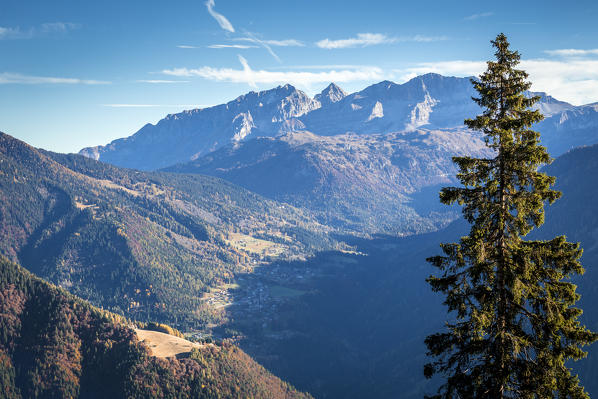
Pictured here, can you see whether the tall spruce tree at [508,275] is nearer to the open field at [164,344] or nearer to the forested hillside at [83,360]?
the forested hillside at [83,360]

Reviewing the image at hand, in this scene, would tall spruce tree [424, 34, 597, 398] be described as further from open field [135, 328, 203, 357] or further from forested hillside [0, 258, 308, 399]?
open field [135, 328, 203, 357]

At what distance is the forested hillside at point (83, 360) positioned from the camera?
15675 cm

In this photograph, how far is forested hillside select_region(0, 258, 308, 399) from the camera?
157m

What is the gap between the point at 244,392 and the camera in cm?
17425

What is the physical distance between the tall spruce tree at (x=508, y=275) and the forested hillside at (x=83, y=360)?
504 ft

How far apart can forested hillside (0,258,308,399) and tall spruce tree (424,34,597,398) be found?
154 meters

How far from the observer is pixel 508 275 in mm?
23031

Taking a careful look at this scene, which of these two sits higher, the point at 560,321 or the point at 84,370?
the point at 560,321

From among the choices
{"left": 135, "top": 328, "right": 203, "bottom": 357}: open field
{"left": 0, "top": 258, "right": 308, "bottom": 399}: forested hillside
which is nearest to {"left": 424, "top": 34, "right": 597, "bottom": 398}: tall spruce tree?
{"left": 0, "top": 258, "right": 308, "bottom": 399}: forested hillside

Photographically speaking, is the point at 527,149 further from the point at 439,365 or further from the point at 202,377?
the point at 202,377

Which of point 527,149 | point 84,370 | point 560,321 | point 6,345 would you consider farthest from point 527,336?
point 6,345

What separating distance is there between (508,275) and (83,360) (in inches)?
7275

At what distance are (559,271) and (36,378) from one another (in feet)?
632

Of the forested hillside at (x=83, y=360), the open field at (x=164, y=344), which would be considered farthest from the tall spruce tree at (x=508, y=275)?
the open field at (x=164, y=344)
